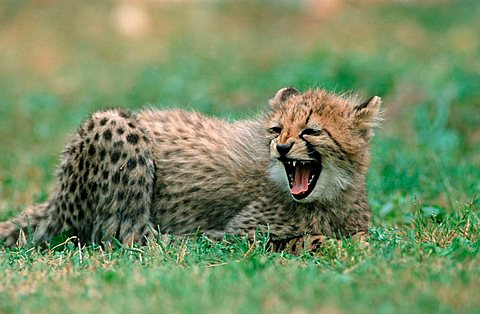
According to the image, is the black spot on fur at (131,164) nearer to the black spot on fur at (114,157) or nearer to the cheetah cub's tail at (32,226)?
the black spot on fur at (114,157)

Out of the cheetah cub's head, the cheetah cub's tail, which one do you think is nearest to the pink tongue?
the cheetah cub's head

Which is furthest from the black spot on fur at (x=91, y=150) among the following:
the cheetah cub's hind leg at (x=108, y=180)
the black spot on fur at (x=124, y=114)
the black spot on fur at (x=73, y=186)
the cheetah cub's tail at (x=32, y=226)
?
the cheetah cub's tail at (x=32, y=226)

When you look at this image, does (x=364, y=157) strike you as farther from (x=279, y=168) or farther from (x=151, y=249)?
(x=151, y=249)

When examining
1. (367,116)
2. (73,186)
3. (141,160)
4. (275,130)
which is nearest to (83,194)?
(73,186)

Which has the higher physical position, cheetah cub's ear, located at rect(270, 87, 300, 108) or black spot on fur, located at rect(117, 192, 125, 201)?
cheetah cub's ear, located at rect(270, 87, 300, 108)

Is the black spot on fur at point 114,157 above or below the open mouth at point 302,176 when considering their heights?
above

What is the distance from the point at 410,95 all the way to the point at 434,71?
52.6 inches

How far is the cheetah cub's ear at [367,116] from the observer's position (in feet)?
18.2

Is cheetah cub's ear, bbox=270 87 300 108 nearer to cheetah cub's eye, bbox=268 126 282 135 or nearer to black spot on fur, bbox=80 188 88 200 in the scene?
cheetah cub's eye, bbox=268 126 282 135

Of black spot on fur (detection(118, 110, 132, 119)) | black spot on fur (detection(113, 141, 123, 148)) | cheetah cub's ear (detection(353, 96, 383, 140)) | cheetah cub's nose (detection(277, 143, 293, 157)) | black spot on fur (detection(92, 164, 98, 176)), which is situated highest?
black spot on fur (detection(118, 110, 132, 119))

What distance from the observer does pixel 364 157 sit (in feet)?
18.3

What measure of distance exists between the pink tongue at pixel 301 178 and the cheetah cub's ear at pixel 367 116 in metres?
0.43

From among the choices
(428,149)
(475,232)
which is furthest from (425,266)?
(428,149)

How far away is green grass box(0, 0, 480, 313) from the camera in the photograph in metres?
3.93
